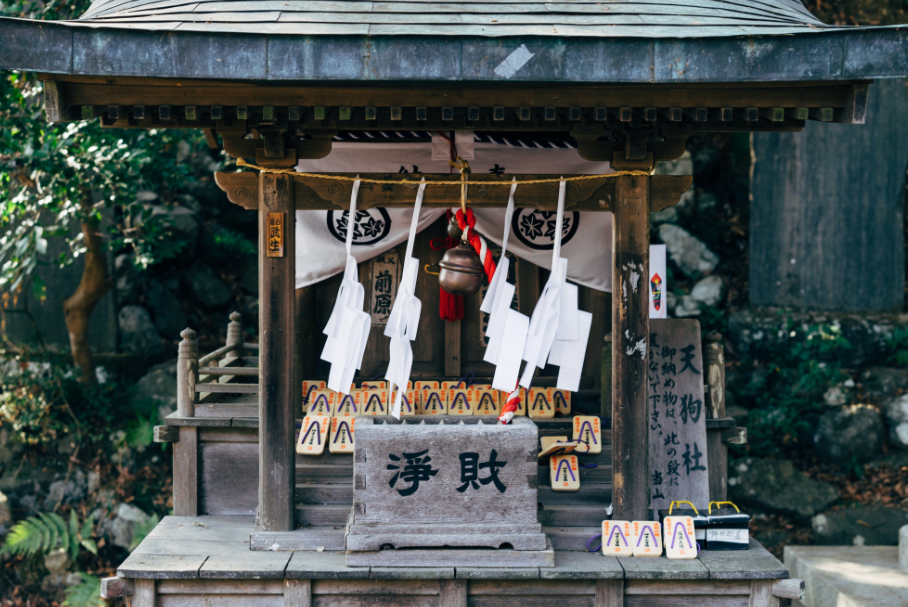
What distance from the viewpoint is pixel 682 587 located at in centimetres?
498

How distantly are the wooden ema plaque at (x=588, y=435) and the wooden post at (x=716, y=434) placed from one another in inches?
39.5

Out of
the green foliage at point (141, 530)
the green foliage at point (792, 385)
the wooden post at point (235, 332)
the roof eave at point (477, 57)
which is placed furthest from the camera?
the green foliage at point (792, 385)

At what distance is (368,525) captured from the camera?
15.9 ft

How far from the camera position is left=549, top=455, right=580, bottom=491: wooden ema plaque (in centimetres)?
568

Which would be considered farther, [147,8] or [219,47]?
[147,8]

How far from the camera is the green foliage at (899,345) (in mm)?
9719

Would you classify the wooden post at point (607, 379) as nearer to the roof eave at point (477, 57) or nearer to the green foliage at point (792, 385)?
the roof eave at point (477, 57)

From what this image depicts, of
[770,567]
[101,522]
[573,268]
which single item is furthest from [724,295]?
[101,522]

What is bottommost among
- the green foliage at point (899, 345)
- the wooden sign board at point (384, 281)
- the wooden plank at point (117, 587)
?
the wooden plank at point (117, 587)

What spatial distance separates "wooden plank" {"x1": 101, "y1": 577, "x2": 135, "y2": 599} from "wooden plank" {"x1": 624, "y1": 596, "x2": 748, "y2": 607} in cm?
346

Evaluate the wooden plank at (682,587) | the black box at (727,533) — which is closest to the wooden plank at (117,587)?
the wooden plank at (682,587)

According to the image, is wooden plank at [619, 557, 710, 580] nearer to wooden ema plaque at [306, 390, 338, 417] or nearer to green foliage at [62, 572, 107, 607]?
wooden ema plaque at [306, 390, 338, 417]

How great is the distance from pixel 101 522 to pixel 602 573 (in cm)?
703

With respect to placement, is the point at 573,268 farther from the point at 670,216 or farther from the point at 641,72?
the point at 670,216
